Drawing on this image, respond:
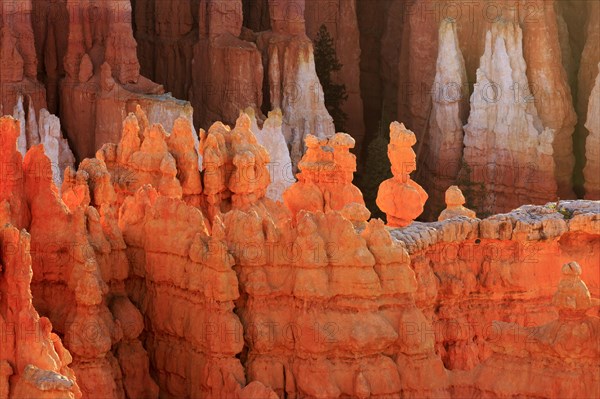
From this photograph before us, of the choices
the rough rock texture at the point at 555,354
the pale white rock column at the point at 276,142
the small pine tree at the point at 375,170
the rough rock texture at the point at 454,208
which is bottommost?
the small pine tree at the point at 375,170

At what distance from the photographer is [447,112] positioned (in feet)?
109

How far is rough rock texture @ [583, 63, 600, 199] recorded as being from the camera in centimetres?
3173

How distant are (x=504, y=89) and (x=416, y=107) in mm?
2487

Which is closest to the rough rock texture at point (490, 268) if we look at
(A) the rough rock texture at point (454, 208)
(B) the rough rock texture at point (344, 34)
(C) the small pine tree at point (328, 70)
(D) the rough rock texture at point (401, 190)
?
(A) the rough rock texture at point (454, 208)

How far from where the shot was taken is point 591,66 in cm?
3331

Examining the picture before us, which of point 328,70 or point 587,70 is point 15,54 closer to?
point 328,70

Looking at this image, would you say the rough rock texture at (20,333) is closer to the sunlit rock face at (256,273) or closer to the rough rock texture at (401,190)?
the sunlit rock face at (256,273)

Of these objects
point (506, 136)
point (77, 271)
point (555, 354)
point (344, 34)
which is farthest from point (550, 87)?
point (77, 271)

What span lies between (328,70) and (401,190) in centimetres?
1334

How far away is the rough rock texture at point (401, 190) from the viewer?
21844 millimetres

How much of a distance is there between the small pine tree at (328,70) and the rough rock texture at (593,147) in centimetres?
513

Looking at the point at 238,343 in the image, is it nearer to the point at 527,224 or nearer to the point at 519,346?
the point at 519,346

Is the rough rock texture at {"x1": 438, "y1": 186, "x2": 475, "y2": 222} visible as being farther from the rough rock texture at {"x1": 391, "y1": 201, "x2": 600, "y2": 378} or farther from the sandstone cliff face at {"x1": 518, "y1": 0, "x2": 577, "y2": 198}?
the sandstone cliff face at {"x1": 518, "y1": 0, "x2": 577, "y2": 198}

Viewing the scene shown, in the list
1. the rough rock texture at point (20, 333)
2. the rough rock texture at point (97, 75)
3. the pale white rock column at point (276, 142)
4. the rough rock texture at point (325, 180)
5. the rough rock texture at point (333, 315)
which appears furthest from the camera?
the rough rock texture at point (97, 75)
